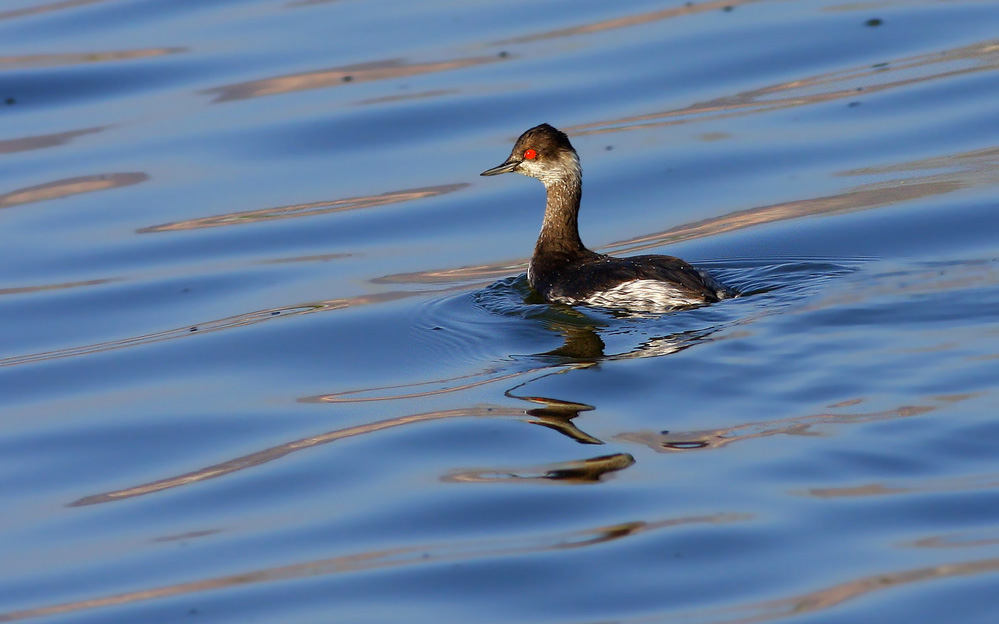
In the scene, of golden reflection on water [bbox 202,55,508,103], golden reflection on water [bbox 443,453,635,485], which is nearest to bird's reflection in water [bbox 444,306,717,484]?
golden reflection on water [bbox 443,453,635,485]

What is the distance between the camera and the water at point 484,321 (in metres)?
5.64

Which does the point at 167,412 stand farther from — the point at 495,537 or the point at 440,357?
the point at 495,537

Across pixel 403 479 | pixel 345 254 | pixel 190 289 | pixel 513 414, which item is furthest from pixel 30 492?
pixel 345 254

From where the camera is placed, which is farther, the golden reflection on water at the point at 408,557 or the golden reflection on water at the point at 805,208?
the golden reflection on water at the point at 805,208

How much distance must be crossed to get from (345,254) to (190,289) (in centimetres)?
118

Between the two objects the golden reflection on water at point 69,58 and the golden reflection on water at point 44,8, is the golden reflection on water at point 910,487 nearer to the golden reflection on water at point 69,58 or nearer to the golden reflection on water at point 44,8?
the golden reflection on water at point 69,58

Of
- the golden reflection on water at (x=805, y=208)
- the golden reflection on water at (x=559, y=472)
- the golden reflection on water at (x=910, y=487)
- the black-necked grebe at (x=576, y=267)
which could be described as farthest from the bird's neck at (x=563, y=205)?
the golden reflection on water at (x=910, y=487)

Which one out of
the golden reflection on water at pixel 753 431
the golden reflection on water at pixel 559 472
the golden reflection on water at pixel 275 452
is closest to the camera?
the golden reflection on water at pixel 559 472

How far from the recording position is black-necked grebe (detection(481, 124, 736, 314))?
27.9 ft

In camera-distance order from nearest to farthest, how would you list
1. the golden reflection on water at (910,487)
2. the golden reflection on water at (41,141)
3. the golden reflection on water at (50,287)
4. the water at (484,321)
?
the water at (484,321)
the golden reflection on water at (910,487)
the golden reflection on water at (50,287)
the golden reflection on water at (41,141)

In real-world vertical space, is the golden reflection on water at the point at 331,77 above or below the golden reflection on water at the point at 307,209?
above

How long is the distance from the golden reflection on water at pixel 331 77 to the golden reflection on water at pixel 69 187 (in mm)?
1742

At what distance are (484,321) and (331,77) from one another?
5693mm

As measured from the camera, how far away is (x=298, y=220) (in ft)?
36.9
